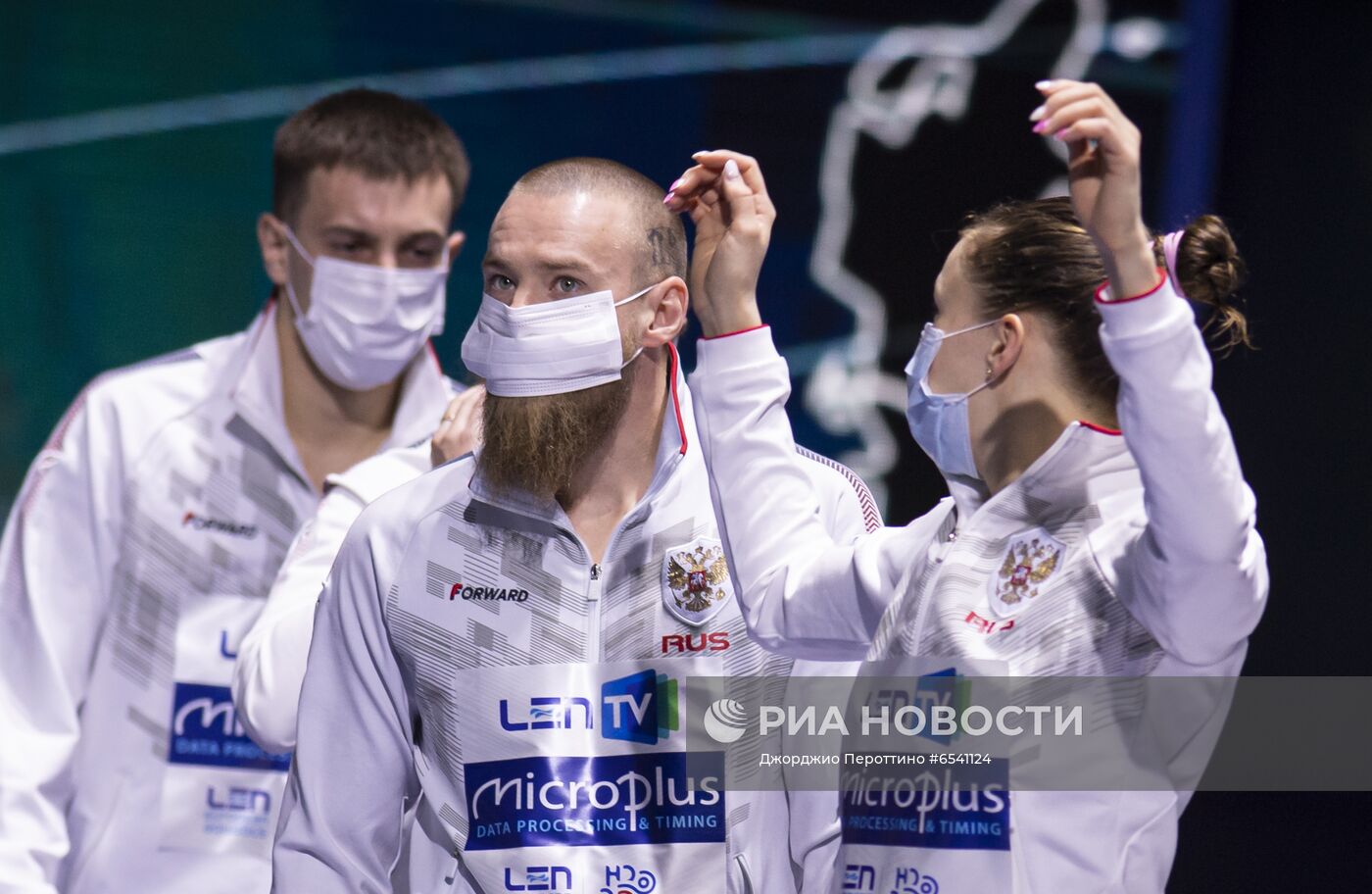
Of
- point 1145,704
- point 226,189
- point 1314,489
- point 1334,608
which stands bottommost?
point 1145,704

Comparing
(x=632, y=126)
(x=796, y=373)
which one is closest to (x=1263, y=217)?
(x=796, y=373)

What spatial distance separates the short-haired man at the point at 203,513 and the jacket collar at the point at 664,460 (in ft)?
2.93

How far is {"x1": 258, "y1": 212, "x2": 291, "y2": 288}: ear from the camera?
344 cm

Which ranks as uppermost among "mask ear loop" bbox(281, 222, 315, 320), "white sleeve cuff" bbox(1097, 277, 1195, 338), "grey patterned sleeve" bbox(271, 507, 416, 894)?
"mask ear loop" bbox(281, 222, 315, 320)

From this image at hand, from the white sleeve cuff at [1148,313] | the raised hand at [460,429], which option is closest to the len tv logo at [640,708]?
the raised hand at [460,429]

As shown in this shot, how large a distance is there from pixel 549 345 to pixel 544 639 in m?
0.42

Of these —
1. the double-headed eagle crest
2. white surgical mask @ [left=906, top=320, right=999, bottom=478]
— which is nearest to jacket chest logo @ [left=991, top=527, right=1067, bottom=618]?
the double-headed eagle crest

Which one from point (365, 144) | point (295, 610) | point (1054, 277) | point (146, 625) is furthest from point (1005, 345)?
point (146, 625)

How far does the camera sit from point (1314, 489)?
11.2 ft

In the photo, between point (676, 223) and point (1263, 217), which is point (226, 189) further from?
point (1263, 217)

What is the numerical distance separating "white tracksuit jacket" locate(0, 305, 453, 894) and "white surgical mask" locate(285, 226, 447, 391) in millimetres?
118

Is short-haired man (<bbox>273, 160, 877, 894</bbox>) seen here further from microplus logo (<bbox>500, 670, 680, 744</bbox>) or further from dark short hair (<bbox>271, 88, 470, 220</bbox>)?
dark short hair (<bbox>271, 88, 470, 220</bbox>)

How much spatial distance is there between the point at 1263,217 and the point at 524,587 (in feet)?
7.09

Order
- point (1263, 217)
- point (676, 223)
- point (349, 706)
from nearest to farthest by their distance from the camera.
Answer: point (349, 706)
point (676, 223)
point (1263, 217)
